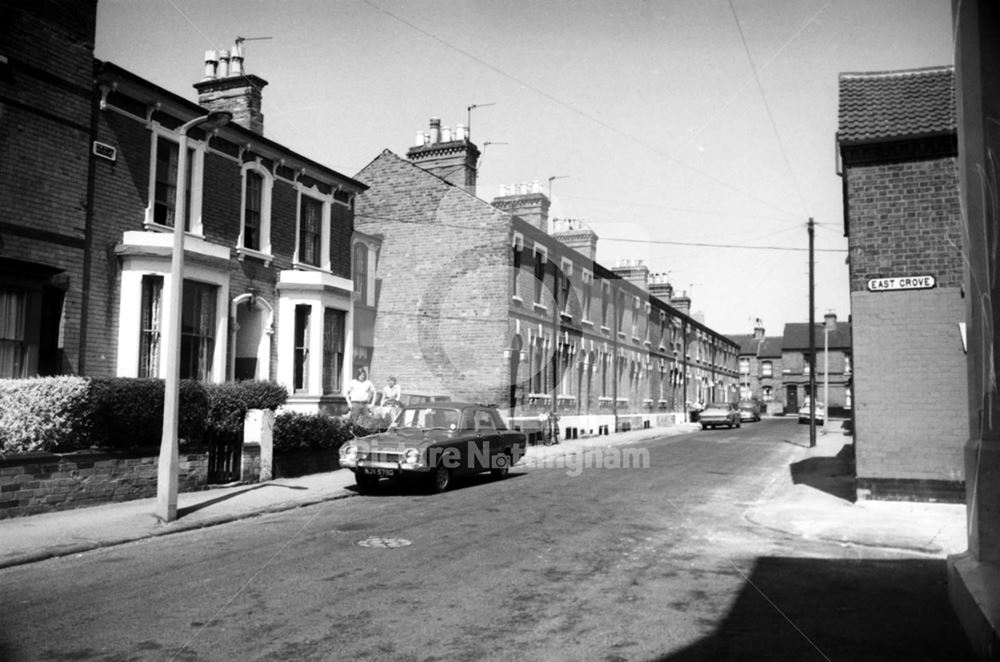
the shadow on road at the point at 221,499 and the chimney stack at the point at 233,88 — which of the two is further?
the chimney stack at the point at 233,88

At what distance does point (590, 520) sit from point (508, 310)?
641 inches

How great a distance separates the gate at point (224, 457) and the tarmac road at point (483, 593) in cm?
297

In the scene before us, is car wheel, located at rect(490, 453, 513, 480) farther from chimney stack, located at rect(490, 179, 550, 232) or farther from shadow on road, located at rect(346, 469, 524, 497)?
chimney stack, located at rect(490, 179, 550, 232)

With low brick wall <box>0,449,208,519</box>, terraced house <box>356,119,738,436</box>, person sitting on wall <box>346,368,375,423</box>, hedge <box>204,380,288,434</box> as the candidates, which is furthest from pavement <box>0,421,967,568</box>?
terraced house <box>356,119,738,436</box>

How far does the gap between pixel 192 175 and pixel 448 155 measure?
1287 cm

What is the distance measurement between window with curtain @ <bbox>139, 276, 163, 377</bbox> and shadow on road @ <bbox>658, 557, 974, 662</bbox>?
476 inches

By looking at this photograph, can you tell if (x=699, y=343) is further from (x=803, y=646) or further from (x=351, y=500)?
(x=803, y=646)

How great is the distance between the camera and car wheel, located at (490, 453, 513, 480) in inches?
633

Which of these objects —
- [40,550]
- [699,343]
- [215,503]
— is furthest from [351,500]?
[699,343]

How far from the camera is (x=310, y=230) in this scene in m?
21.1

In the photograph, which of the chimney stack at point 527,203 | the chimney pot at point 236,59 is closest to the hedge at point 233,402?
the chimney pot at point 236,59

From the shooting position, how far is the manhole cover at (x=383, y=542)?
906 cm

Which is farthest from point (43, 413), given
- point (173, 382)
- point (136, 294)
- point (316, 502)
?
point (136, 294)

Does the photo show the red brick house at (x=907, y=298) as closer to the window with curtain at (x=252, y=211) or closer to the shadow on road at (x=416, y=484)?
the shadow on road at (x=416, y=484)
